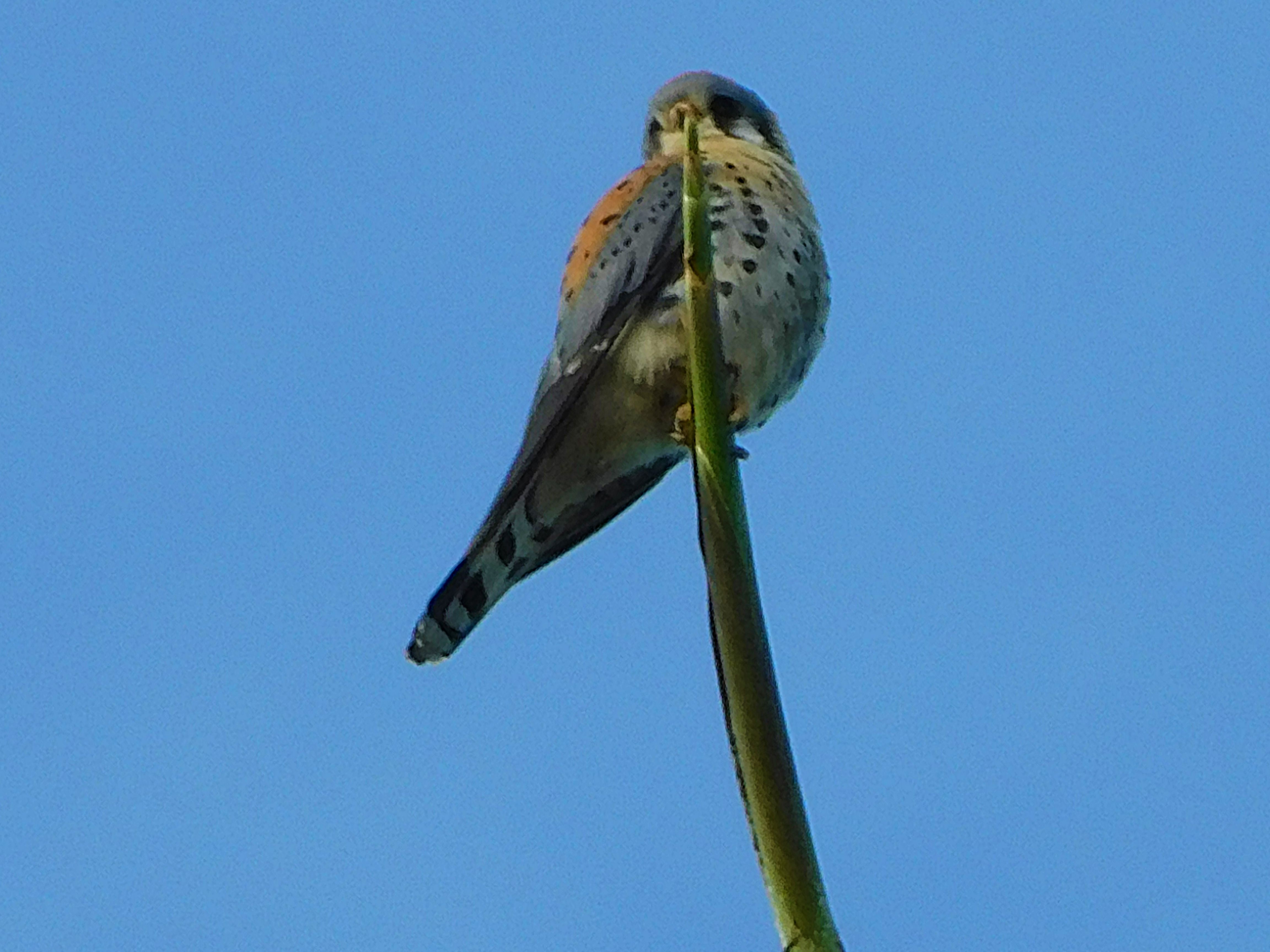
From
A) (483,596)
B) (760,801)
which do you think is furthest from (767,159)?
(760,801)

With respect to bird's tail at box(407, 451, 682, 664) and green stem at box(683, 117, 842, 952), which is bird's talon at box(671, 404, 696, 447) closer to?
bird's tail at box(407, 451, 682, 664)

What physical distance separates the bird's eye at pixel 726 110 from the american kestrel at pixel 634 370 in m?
0.88

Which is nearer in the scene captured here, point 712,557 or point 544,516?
point 712,557

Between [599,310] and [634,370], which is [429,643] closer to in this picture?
[634,370]

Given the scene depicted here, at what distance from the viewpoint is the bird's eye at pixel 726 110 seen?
6473 millimetres

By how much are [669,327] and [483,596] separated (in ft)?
2.99

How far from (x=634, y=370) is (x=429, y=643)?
3.18 ft

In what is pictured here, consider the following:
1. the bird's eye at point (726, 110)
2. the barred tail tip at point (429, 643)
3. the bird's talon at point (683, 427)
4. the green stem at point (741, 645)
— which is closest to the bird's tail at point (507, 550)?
the barred tail tip at point (429, 643)

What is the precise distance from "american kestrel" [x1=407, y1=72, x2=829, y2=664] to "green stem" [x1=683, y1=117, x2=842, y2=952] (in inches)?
102

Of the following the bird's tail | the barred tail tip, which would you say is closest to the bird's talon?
the bird's tail

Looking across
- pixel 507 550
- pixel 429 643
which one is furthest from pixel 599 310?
pixel 429 643

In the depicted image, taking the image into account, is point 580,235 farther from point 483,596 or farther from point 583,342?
point 483,596

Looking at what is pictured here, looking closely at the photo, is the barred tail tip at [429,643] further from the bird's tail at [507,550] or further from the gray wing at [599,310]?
the gray wing at [599,310]

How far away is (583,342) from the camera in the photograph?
17.2 feet
